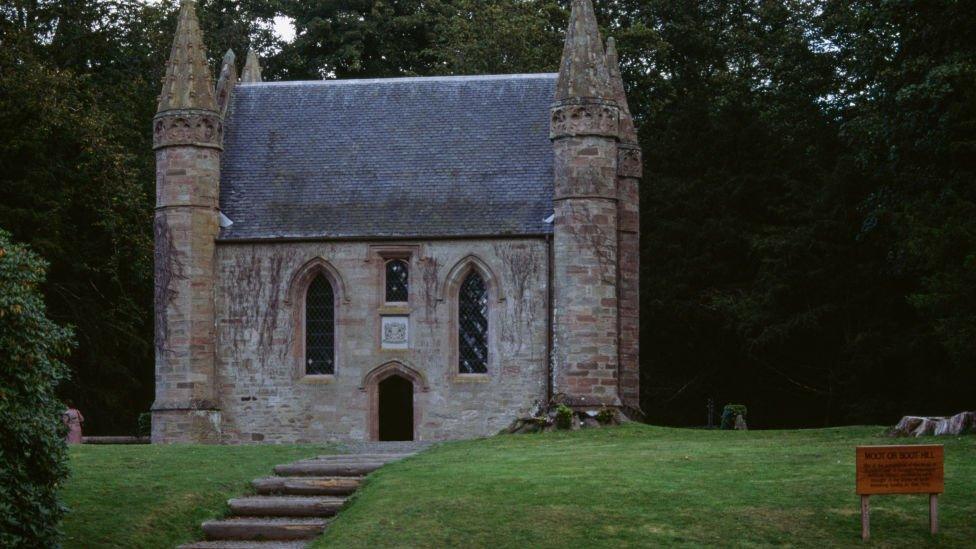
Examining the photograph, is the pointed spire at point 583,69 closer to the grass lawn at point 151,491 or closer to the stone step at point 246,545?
the grass lawn at point 151,491

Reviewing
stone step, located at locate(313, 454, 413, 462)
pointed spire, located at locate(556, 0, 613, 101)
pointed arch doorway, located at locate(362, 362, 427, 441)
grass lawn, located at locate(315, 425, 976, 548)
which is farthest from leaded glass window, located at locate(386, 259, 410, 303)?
grass lawn, located at locate(315, 425, 976, 548)

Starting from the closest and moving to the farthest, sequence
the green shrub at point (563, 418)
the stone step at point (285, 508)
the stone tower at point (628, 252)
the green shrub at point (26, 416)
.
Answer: the green shrub at point (26, 416) → the stone step at point (285, 508) → the green shrub at point (563, 418) → the stone tower at point (628, 252)

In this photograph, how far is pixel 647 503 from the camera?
19438 mm

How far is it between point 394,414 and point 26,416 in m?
23.1

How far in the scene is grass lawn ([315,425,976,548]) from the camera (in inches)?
706

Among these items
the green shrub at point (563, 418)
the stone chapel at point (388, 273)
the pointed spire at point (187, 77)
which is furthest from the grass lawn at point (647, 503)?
the pointed spire at point (187, 77)

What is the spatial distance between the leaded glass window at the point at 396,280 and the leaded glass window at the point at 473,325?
1428 millimetres

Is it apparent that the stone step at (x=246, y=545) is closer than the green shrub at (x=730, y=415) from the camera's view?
Yes

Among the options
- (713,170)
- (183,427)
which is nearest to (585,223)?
(183,427)

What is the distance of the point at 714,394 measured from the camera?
1970 inches

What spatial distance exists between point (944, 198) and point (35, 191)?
2374 centimetres

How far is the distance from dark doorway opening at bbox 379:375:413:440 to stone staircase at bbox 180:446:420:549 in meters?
14.8

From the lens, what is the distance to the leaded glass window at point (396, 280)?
3769 centimetres

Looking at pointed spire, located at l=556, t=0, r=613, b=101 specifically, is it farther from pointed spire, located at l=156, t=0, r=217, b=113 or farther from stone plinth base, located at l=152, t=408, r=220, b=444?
stone plinth base, located at l=152, t=408, r=220, b=444
